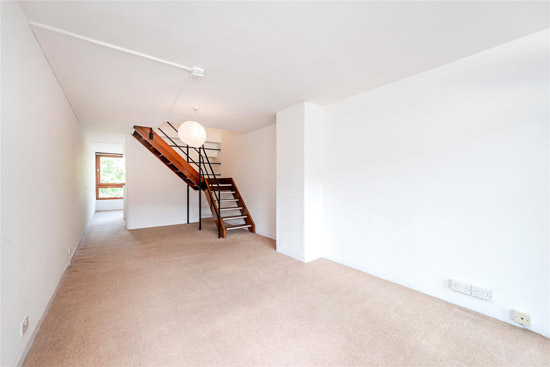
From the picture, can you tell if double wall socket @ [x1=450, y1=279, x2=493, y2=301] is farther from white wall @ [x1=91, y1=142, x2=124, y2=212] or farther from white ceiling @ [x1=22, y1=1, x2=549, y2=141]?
white wall @ [x1=91, y1=142, x2=124, y2=212]

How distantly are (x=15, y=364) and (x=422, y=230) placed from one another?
11.6 ft

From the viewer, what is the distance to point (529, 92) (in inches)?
73.6

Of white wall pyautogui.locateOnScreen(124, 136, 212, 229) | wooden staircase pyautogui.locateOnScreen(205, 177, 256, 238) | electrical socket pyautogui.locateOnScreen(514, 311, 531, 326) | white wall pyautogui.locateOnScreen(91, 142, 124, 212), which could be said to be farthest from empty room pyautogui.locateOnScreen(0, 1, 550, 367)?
white wall pyautogui.locateOnScreen(91, 142, 124, 212)

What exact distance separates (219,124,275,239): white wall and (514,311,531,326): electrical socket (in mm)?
3587

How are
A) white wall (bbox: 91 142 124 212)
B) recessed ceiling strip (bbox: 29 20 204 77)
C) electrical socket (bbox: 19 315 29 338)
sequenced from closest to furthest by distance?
electrical socket (bbox: 19 315 29 338), recessed ceiling strip (bbox: 29 20 204 77), white wall (bbox: 91 142 124 212)

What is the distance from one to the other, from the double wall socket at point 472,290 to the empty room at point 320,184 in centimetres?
2

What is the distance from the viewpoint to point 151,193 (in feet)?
20.1

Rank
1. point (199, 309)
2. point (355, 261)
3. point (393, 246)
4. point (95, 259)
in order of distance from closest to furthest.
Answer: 1. point (199, 309)
2. point (393, 246)
3. point (355, 261)
4. point (95, 259)

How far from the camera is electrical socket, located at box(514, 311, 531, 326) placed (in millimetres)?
1844

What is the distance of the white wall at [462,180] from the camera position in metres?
1.85

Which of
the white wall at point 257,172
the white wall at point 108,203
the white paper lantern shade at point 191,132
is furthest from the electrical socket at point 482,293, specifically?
the white wall at point 108,203

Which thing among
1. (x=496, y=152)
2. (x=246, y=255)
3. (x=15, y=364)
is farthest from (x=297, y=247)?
(x=15, y=364)

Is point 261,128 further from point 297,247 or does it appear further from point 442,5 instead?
point 442,5

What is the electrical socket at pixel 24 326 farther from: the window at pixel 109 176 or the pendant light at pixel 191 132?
the window at pixel 109 176
